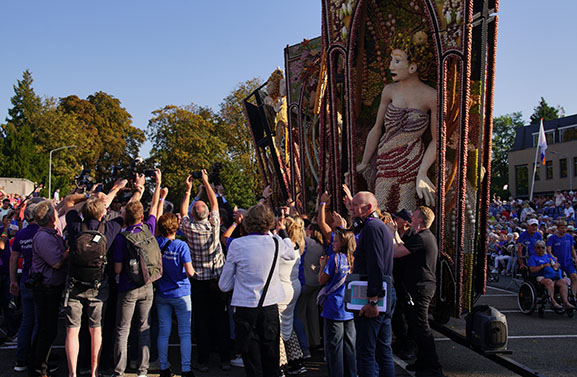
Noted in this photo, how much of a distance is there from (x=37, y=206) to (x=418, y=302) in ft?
13.9

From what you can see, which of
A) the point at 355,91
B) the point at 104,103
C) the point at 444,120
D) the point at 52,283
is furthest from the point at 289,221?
the point at 104,103

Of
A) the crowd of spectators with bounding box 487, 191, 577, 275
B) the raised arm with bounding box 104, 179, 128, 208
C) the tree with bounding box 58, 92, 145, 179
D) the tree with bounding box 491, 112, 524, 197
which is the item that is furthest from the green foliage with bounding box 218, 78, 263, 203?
the tree with bounding box 491, 112, 524, 197

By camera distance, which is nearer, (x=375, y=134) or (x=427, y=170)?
(x=427, y=170)

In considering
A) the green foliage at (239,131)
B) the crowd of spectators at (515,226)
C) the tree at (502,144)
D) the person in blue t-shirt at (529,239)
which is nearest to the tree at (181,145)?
the green foliage at (239,131)

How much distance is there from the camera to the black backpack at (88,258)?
533cm

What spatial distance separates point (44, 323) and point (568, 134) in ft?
175

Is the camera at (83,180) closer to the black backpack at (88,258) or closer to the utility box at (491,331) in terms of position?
the black backpack at (88,258)

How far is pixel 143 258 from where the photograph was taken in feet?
17.9

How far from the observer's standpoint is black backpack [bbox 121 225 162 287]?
5430 millimetres

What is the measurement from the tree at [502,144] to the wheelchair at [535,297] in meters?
63.2

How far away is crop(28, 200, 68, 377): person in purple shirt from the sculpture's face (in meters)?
6.00

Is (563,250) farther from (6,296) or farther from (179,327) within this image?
(6,296)

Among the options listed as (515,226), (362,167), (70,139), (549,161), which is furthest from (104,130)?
(362,167)

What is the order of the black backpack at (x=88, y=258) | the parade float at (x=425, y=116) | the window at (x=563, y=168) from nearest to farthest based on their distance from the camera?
the black backpack at (x=88, y=258) → the parade float at (x=425, y=116) → the window at (x=563, y=168)
